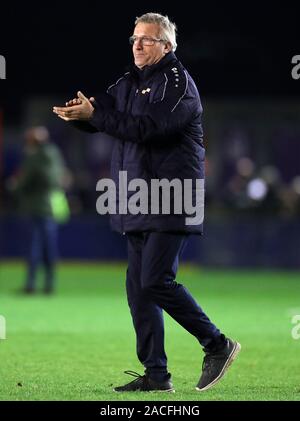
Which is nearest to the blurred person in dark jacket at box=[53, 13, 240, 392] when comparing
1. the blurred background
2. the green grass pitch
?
the green grass pitch

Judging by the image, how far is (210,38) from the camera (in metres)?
25.9

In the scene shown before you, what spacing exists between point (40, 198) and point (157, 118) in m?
8.03

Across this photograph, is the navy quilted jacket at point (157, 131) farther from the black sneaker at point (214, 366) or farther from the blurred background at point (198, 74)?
the blurred background at point (198, 74)

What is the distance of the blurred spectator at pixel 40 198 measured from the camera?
15219 mm

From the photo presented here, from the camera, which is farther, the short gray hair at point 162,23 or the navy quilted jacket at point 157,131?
the short gray hair at point 162,23

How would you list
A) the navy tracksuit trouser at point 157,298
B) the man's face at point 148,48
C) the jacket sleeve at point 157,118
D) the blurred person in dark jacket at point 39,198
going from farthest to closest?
the blurred person in dark jacket at point 39,198 < the man's face at point 148,48 < the navy tracksuit trouser at point 157,298 < the jacket sleeve at point 157,118

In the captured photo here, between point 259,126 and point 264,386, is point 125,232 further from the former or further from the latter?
point 259,126

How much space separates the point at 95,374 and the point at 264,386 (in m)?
1.26

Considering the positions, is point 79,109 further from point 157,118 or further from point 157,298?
point 157,298

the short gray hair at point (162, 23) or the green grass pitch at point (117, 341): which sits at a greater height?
the short gray hair at point (162, 23)

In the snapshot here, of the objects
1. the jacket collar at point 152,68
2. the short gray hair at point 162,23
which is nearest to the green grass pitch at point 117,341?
the jacket collar at point 152,68
